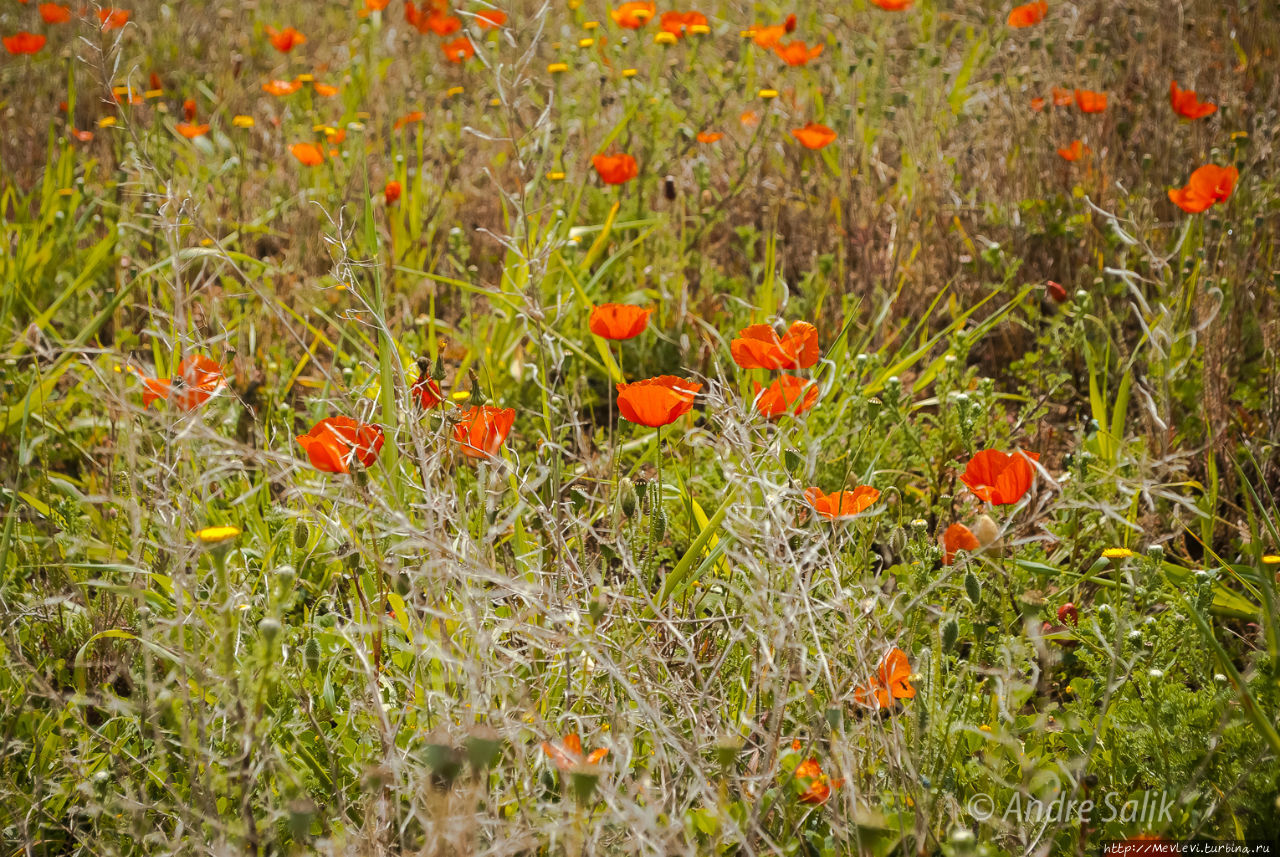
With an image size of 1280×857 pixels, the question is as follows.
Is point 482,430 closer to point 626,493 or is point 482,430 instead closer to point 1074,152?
point 626,493

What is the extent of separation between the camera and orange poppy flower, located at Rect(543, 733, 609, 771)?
41.8 inches

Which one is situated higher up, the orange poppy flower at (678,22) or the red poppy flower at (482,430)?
the orange poppy flower at (678,22)

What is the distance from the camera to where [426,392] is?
5.27 ft

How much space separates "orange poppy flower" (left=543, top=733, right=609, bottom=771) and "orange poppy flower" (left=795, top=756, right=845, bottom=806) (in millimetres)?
236

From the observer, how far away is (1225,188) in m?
2.33

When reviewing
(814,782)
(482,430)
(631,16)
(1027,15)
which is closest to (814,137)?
(631,16)

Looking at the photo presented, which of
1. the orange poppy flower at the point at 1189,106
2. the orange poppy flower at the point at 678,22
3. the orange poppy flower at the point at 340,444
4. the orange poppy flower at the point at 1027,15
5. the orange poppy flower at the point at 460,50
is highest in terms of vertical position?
the orange poppy flower at the point at 1027,15

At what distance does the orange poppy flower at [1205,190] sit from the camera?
2314 millimetres

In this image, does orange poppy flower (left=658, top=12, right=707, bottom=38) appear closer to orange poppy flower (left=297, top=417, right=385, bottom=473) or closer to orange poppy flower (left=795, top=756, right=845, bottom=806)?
orange poppy flower (left=297, top=417, right=385, bottom=473)

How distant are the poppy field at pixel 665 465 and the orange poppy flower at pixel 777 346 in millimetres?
19

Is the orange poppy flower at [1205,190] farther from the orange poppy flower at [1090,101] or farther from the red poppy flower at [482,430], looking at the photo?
the red poppy flower at [482,430]

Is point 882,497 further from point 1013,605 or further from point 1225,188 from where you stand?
point 1225,188

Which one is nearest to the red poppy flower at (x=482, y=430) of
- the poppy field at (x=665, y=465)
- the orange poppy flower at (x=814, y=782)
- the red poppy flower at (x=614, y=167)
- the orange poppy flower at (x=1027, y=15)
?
the poppy field at (x=665, y=465)

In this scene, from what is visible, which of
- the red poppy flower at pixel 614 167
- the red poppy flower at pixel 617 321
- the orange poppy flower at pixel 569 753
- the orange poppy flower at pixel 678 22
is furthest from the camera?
the orange poppy flower at pixel 678 22
